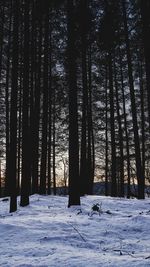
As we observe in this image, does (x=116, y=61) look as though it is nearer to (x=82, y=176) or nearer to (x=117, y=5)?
(x=117, y=5)

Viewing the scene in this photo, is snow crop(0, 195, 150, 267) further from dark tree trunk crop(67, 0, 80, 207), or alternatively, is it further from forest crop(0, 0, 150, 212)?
forest crop(0, 0, 150, 212)

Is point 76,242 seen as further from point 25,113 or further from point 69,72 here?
point 69,72

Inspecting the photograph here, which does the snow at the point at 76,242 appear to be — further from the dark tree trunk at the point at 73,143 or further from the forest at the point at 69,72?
the forest at the point at 69,72

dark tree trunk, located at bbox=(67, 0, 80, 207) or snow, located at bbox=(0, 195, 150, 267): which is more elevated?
dark tree trunk, located at bbox=(67, 0, 80, 207)

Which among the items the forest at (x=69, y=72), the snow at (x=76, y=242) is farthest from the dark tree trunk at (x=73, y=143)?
the snow at (x=76, y=242)

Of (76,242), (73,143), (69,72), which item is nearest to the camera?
(76,242)

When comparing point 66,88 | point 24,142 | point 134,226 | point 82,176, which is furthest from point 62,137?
point 134,226

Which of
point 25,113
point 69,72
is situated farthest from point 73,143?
point 69,72

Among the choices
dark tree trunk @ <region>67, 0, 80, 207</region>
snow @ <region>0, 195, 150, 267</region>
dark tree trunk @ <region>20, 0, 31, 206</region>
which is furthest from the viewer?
dark tree trunk @ <region>20, 0, 31, 206</region>

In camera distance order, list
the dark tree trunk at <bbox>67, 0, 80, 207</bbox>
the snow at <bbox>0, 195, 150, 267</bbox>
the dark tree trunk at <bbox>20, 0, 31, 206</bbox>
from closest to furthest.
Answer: the snow at <bbox>0, 195, 150, 267</bbox> < the dark tree trunk at <bbox>67, 0, 80, 207</bbox> < the dark tree trunk at <bbox>20, 0, 31, 206</bbox>

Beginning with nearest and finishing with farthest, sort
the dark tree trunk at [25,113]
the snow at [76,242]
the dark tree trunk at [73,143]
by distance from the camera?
the snow at [76,242] → the dark tree trunk at [73,143] → the dark tree trunk at [25,113]

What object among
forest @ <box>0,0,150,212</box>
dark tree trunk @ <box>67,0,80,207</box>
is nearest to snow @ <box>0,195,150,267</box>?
dark tree trunk @ <box>67,0,80,207</box>

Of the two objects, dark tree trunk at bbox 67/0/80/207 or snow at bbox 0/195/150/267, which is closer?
snow at bbox 0/195/150/267

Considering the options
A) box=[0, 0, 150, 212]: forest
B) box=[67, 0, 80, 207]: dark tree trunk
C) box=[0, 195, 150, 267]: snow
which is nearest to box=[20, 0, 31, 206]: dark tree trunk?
box=[0, 0, 150, 212]: forest
